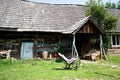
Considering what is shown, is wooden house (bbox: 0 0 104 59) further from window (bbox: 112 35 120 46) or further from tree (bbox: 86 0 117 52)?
window (bbox: 112 35 120 46)

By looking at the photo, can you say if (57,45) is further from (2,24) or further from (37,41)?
(2,24)

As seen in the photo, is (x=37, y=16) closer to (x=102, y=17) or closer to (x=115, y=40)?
(x=102, y=17)

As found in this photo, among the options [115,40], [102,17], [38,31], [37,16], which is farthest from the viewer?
[115,40]

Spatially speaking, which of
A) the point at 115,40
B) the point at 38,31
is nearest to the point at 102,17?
the point at 115,40

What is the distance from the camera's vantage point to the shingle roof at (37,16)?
20031 millimetres

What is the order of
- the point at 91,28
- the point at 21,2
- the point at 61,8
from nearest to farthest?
the point at 91,28, the point at 21,2, the point at 61,8

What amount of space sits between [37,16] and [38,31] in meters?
3.28

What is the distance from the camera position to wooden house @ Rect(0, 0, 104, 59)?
A: 18.9 m

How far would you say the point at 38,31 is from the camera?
19.4m

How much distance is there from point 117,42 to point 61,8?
831cm

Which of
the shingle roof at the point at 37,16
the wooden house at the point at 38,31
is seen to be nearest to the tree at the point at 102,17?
the wooden house at the point at 38,31

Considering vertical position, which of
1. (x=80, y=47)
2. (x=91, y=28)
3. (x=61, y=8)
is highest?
(x=61, y=8)

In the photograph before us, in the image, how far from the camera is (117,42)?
24.9 m

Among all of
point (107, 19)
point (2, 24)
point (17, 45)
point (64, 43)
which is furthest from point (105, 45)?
point (2, 24)
